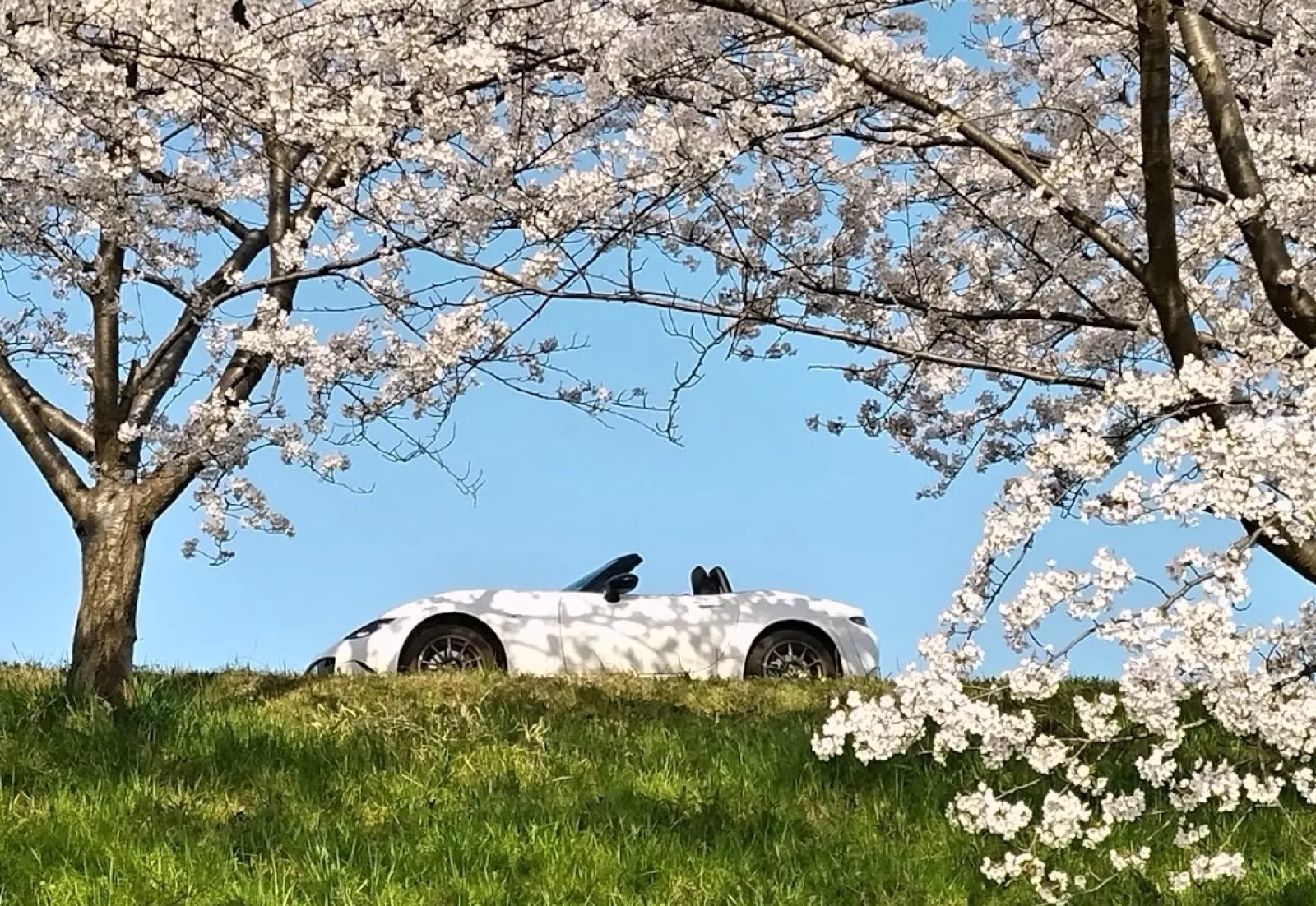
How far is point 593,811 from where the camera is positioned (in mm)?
5699

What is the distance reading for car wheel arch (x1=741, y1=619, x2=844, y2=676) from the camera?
35.0 ft

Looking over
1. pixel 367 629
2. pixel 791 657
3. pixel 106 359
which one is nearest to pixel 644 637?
pixel 791 657

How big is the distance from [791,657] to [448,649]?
2920 millimetres

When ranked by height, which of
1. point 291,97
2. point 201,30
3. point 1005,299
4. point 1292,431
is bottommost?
point 1292,431

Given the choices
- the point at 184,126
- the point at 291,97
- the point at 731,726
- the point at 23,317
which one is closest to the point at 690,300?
the point at 291,97

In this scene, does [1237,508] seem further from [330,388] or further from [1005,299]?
[330,388]

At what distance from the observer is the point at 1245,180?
4941mm

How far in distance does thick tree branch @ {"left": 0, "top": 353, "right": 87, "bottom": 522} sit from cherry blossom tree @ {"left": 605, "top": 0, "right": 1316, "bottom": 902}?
4.48 meters

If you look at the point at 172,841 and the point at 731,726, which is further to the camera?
the point at 731,726

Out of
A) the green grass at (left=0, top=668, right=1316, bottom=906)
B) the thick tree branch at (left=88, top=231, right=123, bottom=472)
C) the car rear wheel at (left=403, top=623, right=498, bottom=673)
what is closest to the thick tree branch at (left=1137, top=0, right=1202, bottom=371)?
the green grass at (left=0, top=668, right=1316, bottom=906)

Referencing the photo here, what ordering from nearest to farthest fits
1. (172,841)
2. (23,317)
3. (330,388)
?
(172,841)
(330,388)
(23,317)

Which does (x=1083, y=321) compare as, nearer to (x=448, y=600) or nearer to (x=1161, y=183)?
(x=1161, y=183)

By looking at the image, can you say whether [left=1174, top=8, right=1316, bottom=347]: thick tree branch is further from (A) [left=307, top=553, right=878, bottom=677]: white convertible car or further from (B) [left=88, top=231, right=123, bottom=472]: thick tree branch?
(B) [left=88, top=231, right=123, bottom=472]: thick tree branch

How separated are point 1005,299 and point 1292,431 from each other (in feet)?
12.4
